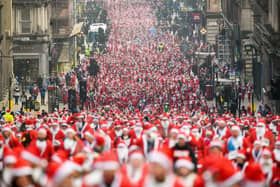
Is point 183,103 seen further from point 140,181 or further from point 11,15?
point 140,181

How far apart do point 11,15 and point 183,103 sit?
15.2 meters

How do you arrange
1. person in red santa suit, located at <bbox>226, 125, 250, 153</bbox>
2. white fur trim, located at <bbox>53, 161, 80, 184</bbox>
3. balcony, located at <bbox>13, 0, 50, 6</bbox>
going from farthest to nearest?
balcony, located at <bbox>13, 0, 50, 6</bbox>
person in red santa suit, located at <bbox>226, 125, 250, 153</bbox>
white fur trim, located at <bbox>53, 161, 80, 184</bbox>

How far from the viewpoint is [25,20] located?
64312 millimetres

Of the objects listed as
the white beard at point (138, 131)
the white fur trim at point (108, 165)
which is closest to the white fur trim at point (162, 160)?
the white fur trim at point (108, 165)

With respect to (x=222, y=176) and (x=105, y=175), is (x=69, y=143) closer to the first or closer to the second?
(x=105, y=175)

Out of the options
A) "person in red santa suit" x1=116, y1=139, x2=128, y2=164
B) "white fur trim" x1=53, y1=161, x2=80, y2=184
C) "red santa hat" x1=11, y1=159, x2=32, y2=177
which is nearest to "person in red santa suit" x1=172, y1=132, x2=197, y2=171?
"person in red santa suit" x1=116, y1=139, x2=128, y2=164

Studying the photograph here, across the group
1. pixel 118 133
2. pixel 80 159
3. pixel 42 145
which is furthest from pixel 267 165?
pixel 118 133

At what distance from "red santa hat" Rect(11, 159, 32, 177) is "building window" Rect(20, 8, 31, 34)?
175 feet

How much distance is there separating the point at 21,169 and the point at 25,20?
176 ft

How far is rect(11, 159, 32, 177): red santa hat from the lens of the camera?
37.6ft

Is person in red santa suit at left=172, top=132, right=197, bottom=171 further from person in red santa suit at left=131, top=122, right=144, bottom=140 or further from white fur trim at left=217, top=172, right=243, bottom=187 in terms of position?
white fur trim at left=217, top=172, right=243, bottom=187

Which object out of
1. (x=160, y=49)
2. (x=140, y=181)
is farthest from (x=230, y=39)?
(x=140, y=181)

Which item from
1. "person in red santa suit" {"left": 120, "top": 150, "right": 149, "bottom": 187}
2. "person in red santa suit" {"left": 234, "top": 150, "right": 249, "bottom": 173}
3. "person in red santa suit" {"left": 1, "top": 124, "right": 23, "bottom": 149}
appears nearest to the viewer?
"person in red santa suit" {"left": 120, "top": 150, "right": 149, "bottom": 187}

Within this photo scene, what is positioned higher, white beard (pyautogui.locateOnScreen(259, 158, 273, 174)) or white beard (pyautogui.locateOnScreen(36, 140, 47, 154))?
white beard (pyautogui.locateOnScreen(36, 140, 47, 154))
